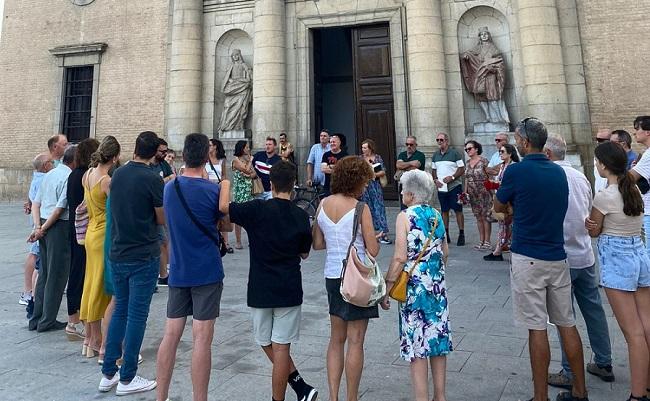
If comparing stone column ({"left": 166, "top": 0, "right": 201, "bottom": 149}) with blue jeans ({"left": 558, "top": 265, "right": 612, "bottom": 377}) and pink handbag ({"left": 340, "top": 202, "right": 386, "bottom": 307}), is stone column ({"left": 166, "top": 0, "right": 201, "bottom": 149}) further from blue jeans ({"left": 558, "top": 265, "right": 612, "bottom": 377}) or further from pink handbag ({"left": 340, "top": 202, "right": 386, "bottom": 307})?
blue jeans ({"left": 558, "top": 265, "right": 612, "bottom": 377})

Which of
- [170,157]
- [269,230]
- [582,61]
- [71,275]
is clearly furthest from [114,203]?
[582,61]

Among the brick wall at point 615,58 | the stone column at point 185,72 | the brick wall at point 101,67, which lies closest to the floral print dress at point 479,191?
the brick wall at point 615,58

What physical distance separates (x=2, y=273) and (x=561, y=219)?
27.7 feet

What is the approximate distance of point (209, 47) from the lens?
15.7m

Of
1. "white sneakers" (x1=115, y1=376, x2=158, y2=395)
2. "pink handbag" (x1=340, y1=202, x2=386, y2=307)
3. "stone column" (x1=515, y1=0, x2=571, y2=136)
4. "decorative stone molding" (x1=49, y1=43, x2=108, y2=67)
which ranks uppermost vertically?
"decorative stone molding" (x1=49, y1=43, x2=108, y2=67)

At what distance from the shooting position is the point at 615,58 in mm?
12086

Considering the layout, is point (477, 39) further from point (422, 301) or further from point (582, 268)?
point (422, 301)

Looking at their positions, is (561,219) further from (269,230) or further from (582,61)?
(582,61)

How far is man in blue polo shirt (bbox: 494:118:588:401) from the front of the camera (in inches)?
124

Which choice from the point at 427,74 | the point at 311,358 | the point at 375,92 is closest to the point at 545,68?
the point at 427,74

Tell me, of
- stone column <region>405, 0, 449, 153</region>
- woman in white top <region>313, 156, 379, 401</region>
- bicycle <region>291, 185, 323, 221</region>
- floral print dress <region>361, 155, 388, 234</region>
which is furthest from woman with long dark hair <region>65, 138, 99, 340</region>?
stone column <region>405, 0, 449, 153</region>

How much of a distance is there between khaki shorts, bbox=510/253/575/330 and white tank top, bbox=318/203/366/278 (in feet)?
3.82

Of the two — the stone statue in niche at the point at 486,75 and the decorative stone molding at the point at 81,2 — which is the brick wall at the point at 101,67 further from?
the stone statue in niche at the point at 486,75

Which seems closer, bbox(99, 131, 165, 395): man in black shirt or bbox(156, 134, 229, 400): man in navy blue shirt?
bbox(156, 134, 229, 400): man in navy blue shirt
